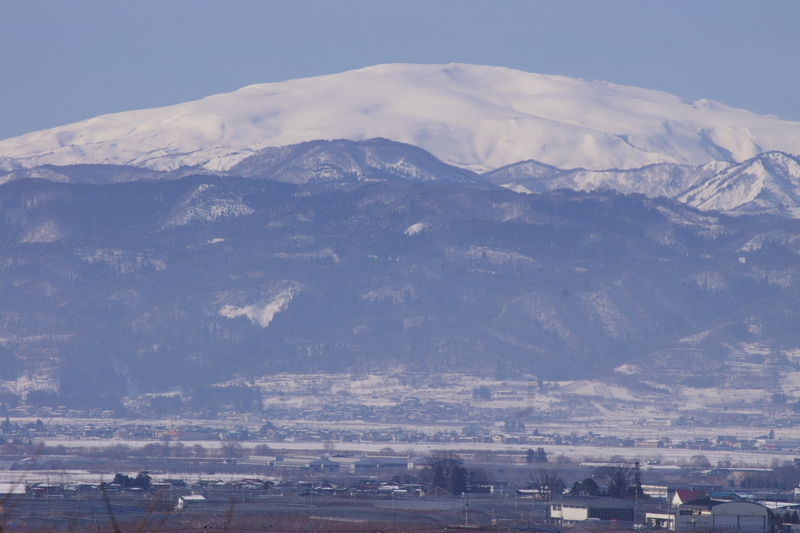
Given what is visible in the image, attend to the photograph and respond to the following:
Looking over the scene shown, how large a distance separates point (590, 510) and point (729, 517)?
28.6 ft

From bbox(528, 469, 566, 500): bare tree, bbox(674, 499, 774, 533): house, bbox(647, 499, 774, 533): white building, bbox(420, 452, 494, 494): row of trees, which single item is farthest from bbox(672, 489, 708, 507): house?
bbox(420, 452, 494, 494): row of trees

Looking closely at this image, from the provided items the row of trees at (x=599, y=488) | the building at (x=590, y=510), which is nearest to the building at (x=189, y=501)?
the building at (x=590, y=510)

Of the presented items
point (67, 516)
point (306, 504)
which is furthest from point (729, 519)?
point (67, 516)

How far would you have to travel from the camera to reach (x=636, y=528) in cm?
8725

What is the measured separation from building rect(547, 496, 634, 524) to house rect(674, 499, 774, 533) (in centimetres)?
484

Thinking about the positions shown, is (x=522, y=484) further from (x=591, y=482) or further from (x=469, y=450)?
(x=469, y=450)

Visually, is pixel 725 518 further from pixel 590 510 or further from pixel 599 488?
pixel 599 488

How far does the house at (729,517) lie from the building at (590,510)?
4.84 metres

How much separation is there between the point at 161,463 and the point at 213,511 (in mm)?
69598

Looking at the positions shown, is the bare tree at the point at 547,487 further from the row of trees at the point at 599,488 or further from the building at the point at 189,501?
the building at the point at 189,501

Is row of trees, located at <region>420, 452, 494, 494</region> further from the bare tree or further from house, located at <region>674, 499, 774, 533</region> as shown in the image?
house, located at <region>674, 499, 774, 533</region>

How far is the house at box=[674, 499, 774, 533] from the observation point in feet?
285

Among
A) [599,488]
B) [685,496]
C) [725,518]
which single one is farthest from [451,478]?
[725,518]

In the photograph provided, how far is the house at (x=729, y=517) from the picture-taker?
8681 centimetres
